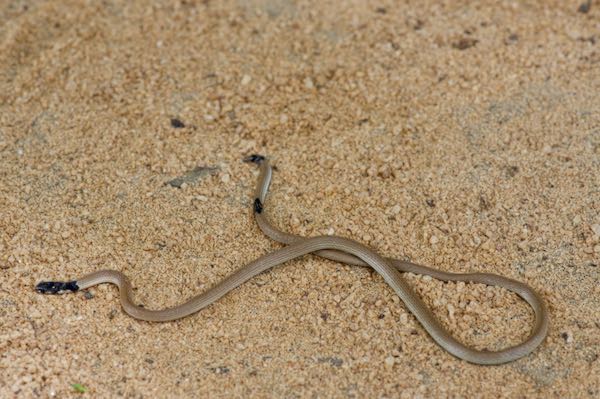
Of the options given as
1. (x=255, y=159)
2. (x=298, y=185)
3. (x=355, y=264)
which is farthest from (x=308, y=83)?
(x=355, y=264)

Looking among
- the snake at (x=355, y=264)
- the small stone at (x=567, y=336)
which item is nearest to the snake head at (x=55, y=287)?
the snake at (x=355, y=264)

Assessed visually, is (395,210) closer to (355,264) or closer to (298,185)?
(355,264)

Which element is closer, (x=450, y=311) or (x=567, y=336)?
(x=567, y=336)

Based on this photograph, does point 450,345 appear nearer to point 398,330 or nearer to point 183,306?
point 398,330

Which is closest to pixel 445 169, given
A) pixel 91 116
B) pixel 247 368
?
pixel 247 368

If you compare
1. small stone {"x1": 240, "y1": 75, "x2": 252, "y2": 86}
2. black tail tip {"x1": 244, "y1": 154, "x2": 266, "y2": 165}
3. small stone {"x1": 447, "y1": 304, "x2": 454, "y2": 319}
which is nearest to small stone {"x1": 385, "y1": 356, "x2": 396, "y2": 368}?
small stone {"x1": 447, "y1": 304, "x2": 454, "y2": 319}
